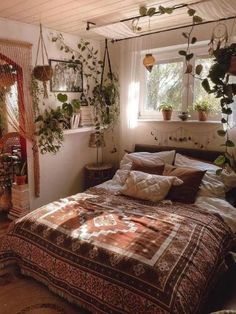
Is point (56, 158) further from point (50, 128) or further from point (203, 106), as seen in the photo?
point (203, 106)

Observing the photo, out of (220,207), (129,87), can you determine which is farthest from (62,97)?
(220,207)

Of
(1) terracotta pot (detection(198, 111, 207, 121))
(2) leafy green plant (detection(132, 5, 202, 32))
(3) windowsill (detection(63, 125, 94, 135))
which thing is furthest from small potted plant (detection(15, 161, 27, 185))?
(1) terracotta pot (detection(198, 111, 207, 121))

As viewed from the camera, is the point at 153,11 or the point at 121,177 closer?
the point at 153,11

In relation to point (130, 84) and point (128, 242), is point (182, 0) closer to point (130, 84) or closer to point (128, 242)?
point (130, 84)

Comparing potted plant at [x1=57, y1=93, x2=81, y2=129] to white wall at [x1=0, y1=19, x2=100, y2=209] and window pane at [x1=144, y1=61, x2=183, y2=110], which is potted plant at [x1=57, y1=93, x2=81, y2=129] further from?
window pane at [x1=144, y1=61, x2=183, y2=110]

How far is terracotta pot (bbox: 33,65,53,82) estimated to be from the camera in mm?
2922

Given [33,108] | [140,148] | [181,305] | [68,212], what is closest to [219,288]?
[181,305]

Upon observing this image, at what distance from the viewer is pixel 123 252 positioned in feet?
5.67

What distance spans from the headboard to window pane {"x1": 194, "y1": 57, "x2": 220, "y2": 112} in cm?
50

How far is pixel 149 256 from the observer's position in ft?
5.49

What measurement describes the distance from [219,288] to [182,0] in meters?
2.34

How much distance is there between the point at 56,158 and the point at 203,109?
189cm

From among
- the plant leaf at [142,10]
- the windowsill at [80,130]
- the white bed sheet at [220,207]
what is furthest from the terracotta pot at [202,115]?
the windowsill at [80,130]

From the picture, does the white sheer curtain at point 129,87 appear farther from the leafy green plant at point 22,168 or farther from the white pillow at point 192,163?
the leafy green plant at point 22,168
